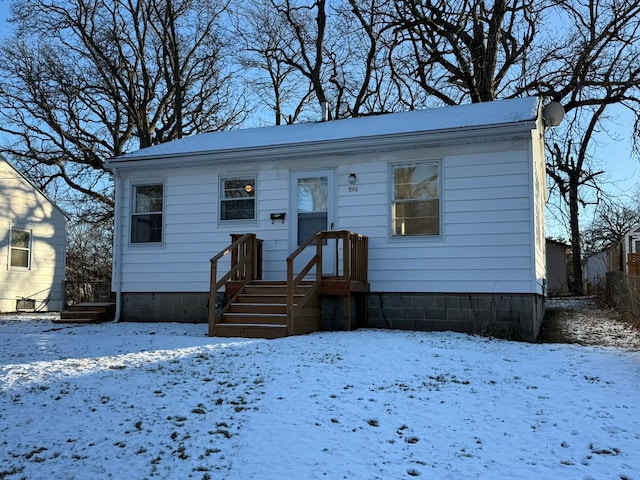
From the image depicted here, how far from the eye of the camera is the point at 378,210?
9.87 m

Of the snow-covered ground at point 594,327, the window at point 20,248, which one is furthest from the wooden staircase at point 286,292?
the window at point 20,248

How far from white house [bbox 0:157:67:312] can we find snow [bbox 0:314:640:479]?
10.2 metres

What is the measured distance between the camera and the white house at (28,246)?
16.0 metres

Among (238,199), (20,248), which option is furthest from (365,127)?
(20,248)

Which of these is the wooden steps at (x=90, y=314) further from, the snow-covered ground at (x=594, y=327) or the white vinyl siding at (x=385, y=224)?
the snow-covered ground at (x=594, y=327)

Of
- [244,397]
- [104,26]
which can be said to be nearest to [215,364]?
[244,397]

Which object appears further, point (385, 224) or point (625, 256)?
point (625, 256)

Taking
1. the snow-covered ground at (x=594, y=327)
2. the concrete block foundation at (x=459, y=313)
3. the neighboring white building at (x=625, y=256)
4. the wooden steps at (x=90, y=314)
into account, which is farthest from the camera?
the neighboring white building at (x=625, y=256)

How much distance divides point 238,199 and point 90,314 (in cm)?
386

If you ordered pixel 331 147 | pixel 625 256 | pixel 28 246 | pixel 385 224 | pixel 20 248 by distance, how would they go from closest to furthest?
pixel 385 224 < pixel 331 147 < pixel 20 248 < pixel 28 246 < pixel 625 256

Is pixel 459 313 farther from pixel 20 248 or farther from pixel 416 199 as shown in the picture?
pixel 20 248

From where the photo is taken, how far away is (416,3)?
18.9 metres

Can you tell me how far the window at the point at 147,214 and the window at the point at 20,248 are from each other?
22.7ft

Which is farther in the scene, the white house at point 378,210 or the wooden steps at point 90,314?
the wooden steps at point 90,314
